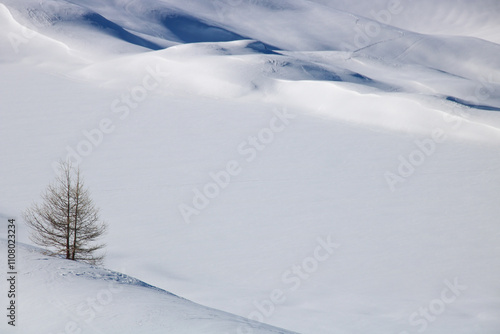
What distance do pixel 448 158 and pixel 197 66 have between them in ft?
44.9

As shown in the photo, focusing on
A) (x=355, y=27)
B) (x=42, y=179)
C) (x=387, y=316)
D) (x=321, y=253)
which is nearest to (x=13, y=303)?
(x=387, y=316)

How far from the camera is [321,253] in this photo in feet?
41.8

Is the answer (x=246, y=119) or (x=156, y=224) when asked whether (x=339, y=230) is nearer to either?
(x=156, y=224)
